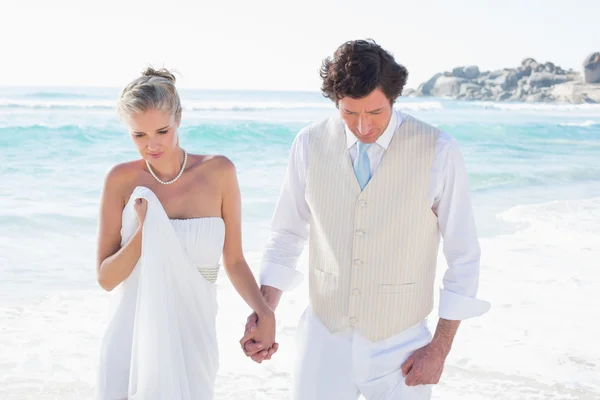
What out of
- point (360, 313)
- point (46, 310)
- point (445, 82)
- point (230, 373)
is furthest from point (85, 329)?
point (445, 82)

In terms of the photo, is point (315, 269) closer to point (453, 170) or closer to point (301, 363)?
point (301, 363)

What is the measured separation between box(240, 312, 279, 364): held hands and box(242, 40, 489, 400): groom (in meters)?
0.19

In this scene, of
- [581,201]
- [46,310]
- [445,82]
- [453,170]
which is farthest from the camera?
[445,82]

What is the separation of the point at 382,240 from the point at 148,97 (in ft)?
2.92

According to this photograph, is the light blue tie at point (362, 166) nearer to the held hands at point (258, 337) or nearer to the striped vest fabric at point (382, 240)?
the striped vest fabric at point (382, 240)

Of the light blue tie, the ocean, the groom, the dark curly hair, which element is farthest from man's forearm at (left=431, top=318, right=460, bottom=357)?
the ocean

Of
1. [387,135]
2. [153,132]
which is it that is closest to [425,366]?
[387,135]

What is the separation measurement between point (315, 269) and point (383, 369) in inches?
15.4

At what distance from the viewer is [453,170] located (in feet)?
8.27

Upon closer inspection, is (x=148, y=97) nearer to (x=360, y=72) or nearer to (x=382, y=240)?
(x=360, y=72)

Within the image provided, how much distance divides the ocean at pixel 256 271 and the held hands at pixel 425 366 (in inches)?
77.8

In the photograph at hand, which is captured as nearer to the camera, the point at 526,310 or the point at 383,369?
the point at 383,369

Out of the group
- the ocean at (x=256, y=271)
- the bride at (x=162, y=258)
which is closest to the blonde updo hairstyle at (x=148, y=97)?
the bride at (x=162, y=258)

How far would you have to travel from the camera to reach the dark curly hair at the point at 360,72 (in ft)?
7.99
